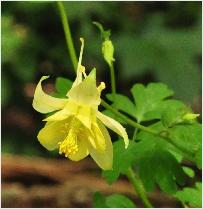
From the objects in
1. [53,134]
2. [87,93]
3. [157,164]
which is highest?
[87,93]


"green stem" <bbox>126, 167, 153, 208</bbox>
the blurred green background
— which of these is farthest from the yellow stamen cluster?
the blurred green background

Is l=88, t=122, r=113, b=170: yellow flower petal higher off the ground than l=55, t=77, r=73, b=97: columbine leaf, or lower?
lower

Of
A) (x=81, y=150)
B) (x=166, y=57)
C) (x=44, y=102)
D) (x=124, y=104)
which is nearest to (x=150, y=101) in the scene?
(x=124, y=104)

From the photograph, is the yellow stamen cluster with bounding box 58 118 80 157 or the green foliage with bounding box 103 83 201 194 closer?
the yellow stamen cluster with bounding box 58 118 80 157

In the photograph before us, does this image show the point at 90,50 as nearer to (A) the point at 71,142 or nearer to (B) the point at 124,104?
(B) the point at 124,104

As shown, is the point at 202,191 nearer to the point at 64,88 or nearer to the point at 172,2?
the point at 64,88

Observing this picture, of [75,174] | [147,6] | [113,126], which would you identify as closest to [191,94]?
[75,174]

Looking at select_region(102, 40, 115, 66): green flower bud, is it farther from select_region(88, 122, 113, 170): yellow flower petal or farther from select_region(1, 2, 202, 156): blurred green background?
select_region(1, 2, 202, 156): blurred green background
